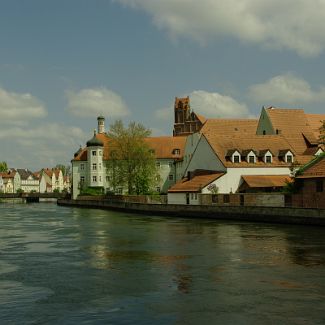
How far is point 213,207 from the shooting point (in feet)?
195

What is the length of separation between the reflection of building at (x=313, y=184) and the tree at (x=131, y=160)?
45.5 metres

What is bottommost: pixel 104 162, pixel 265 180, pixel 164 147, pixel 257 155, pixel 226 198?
pixel 226 198

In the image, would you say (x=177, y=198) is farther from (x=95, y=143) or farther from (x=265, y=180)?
(x=95, y=143)

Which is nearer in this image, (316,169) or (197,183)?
(316,169)

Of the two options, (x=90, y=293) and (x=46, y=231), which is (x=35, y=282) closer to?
(x=90, y=293)

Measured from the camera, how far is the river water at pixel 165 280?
16.5m

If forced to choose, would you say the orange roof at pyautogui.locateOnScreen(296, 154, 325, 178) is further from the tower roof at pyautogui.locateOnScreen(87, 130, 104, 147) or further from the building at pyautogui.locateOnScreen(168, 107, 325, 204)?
the tower roof at pyautogui.locateOnScreen(87, 130, 104, 147)

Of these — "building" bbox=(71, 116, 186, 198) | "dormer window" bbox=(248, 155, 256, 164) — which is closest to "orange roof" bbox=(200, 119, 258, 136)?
"building" bbox=(71, 116, 186, 198)

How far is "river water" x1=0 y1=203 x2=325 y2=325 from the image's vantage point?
651 inches

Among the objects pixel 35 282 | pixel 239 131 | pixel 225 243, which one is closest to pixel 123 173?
pixel 239 131

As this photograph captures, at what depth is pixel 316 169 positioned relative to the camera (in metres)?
51.3

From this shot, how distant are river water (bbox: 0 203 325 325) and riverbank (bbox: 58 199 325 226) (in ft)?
24.2

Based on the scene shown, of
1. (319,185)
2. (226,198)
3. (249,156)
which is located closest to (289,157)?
(249,156)

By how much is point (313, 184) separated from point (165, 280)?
3196cm
